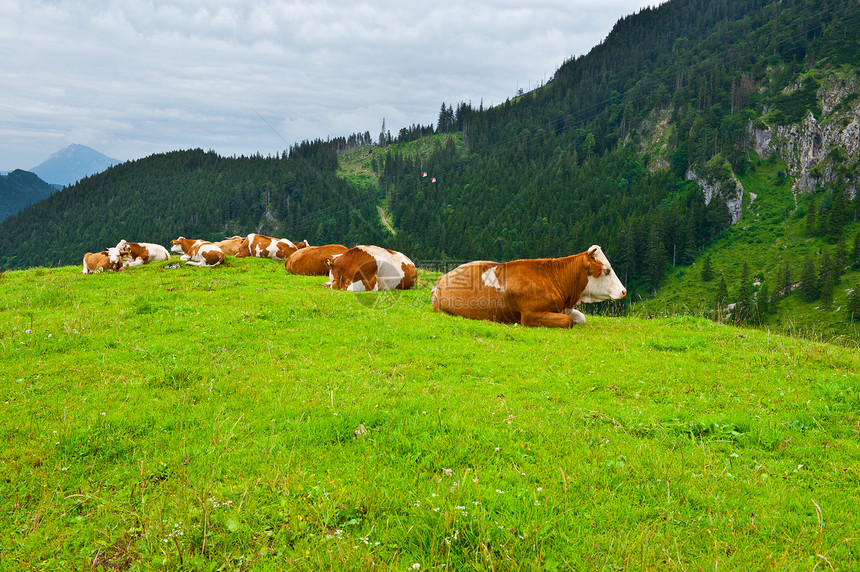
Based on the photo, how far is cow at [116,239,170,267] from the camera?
23.3 metres

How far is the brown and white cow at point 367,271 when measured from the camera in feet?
56.9

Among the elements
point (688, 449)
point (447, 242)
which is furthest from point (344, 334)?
point (447, 242)

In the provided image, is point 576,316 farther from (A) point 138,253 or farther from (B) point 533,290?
(A) point 138,253

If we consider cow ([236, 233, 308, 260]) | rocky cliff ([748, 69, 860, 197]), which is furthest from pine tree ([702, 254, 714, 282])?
cow ([236, 233, 308, 260])

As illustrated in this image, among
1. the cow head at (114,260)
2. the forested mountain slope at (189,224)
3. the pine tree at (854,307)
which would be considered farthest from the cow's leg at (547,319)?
the forested mountain slope at (189,224)

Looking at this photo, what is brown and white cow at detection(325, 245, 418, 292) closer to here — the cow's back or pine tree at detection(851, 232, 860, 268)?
the cow's back

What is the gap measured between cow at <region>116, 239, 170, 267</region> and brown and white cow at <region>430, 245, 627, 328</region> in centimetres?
1983

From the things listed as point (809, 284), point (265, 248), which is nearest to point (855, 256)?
point (809, 284)

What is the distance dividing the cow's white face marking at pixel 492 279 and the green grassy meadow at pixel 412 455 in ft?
14.2

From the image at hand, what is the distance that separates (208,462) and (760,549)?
4930 millimetres

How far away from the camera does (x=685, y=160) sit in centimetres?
17188

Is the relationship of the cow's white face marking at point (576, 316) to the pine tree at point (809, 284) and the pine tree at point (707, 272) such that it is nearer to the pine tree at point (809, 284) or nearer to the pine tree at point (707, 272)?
Answer: the pine tree at point (809, 284)

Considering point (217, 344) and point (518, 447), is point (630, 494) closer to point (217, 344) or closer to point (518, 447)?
point (518, 447)

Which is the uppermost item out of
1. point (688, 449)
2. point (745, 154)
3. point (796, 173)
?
point (745, 154)
